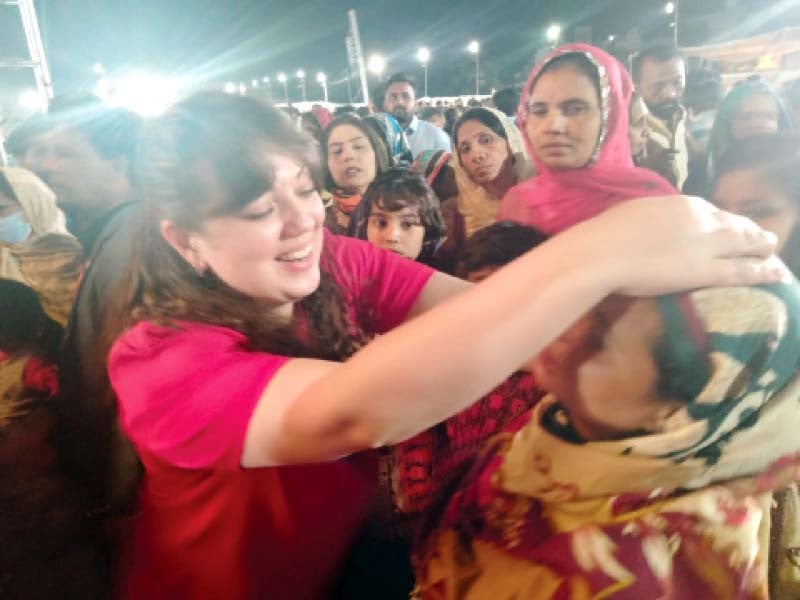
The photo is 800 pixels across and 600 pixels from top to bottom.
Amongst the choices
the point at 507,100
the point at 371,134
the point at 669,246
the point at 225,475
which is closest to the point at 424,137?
the point at 371,134

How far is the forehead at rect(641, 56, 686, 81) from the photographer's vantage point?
0.62 metres

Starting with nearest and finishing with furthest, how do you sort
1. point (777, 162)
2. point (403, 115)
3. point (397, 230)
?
point (777, 162)
point (397, 230)
point (403, 115)

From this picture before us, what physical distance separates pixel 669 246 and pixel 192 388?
1.55 feet

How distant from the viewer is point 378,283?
0.70m

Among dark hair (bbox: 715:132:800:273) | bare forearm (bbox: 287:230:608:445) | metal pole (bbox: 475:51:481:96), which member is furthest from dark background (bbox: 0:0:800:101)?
bare forearm (bbox: 287:230:608:445)

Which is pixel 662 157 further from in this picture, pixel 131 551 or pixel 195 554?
pixel 131 551

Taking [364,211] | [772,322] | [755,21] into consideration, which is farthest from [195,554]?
[755,21]

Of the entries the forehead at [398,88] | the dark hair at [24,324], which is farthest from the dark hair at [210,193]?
the forehead at [398,88]

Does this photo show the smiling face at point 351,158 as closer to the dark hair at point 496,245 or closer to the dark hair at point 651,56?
the dark hair at point 496,245

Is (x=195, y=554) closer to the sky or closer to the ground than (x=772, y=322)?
closer to the ground

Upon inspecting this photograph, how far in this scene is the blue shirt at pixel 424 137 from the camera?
2.77ft

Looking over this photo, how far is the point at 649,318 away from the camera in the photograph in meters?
0.57

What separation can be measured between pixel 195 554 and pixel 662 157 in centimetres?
70

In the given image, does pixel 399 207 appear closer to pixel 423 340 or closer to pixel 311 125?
pixel 311 125
